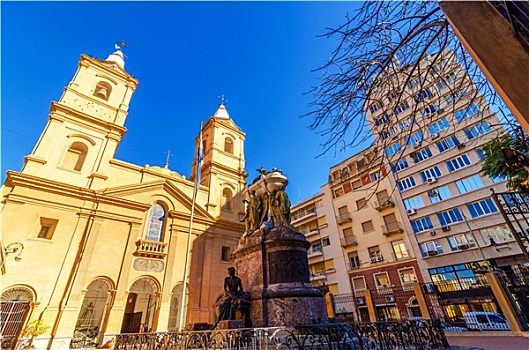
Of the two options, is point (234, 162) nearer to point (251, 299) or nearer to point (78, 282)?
point (78, 282)

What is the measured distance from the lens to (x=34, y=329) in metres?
11.4

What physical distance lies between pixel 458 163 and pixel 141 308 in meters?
28.9

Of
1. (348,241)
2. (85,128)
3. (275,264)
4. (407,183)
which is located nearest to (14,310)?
(85,128)

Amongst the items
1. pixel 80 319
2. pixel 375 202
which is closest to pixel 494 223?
pixel 375 202

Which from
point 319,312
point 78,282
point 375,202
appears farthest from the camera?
point 375,202

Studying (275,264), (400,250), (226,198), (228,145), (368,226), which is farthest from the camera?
(228,145)

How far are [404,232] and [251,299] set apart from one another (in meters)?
21.8

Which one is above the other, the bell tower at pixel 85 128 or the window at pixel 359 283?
the bell tower at pixel 85 128

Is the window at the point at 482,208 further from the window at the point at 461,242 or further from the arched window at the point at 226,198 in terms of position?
the arched window at the point at 226,198

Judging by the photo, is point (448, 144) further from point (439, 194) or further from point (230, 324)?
point (230, 324)

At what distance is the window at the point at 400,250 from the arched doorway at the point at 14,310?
84.5 feet

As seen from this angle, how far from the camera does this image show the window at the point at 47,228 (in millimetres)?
14484

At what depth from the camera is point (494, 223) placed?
60.0 ft

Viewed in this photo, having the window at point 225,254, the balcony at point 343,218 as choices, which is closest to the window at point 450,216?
the balcony at point 343,218
